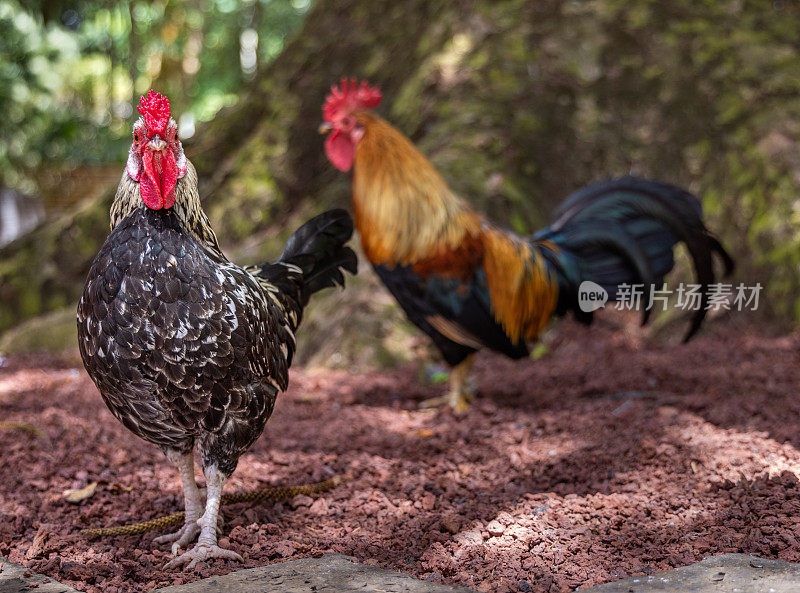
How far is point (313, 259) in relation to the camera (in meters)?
3.62

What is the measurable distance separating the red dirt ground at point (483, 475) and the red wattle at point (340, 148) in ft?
5.59

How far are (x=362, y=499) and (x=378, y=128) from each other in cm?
281

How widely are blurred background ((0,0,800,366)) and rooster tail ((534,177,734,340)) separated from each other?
1.36 meters

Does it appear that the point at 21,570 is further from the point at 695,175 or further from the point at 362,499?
the point at 695,175

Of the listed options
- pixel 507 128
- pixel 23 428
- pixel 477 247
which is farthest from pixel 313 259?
pixel 507 128

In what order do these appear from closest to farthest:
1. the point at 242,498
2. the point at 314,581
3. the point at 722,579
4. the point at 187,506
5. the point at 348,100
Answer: the point at 722,579 < the point at 314,581 < the point at 187,506 < the point at 242,498 < the point at 348,100

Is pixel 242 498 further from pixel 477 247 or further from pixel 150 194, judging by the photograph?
pixel 477 247

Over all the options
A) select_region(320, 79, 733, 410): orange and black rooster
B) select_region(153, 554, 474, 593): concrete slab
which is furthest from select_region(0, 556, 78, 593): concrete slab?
select_region(320, 79, 733, 410): orange and black rooster

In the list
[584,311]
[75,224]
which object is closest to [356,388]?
[584,311]

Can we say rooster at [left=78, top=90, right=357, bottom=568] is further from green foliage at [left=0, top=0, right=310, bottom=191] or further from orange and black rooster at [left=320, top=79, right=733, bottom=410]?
green foliage at [left=0, top=0, right=310, bottom=191]

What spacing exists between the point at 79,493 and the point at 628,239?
376cm

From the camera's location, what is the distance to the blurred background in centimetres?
607

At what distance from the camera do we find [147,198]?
2590mm

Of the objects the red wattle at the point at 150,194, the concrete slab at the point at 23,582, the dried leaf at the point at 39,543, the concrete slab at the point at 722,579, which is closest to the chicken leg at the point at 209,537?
the concrete slab at the point at 23,582
